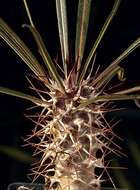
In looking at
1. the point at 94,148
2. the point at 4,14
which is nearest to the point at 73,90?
the point at 94,148

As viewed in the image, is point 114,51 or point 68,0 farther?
point 114,51

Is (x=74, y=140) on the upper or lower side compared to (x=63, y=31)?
lower

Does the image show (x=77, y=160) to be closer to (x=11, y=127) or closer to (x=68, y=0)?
(x=68, y=0)

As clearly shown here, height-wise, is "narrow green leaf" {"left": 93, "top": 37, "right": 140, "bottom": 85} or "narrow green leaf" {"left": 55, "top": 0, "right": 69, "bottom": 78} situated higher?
"narrow green leaf" {"left": 55, "top": 0, "right": 69, "bottom": 78}

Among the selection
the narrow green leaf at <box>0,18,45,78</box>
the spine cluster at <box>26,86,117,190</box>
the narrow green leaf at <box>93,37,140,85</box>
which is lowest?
the spine cluster at <box>26,86,117,190</box>

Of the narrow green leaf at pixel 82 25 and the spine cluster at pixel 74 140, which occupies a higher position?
the narrow green leaf at pixel 82 25

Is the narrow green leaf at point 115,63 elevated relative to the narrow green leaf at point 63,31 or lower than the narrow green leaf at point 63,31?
lower

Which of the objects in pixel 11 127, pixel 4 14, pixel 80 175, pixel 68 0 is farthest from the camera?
pixel 11 127

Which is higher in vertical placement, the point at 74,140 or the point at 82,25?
the point at 82,25

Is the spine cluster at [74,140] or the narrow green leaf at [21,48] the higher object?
the narrow green leaf at [21,48]

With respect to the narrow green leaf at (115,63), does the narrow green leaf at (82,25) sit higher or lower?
higher

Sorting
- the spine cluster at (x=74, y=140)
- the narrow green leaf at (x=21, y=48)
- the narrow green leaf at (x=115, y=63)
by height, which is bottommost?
the spine cluster at (x=74, y=140)
